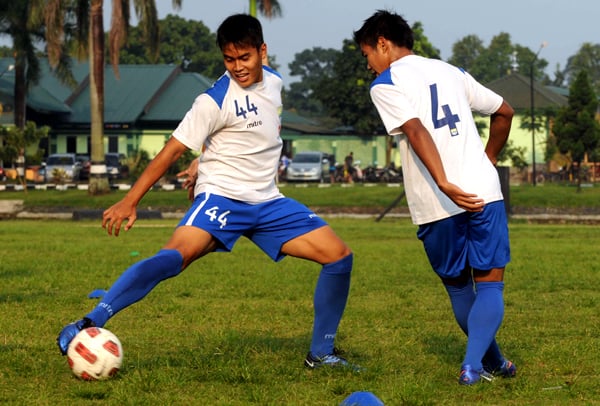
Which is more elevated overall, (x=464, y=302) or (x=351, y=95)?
(x=351, y=95)

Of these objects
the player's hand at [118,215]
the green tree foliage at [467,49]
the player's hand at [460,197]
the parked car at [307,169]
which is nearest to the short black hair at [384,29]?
the player's hand at [460,197]

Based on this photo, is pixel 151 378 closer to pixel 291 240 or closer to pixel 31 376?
pixel 31 376

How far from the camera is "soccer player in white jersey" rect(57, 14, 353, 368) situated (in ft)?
21.5

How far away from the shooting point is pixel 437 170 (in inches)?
243

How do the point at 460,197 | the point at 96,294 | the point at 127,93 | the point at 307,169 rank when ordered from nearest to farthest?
1. the point at 460,197
2. the point at 96,294
3. the point at 307,169
4. the point at 127,93

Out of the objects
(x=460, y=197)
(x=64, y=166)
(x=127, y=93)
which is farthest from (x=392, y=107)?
(x=127, y=93)

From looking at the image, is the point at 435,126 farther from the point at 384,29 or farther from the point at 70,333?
the point at 70,333

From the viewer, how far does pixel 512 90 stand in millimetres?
88250

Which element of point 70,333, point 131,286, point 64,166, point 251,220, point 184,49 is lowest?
point 64,166

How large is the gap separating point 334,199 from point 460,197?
101ft

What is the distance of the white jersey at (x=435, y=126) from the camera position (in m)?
6.34

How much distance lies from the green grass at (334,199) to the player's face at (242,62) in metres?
27.9

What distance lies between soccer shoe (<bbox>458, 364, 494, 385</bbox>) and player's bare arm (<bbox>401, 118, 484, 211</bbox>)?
2.95 ft

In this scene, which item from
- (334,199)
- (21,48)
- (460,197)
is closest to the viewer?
(460,197)
